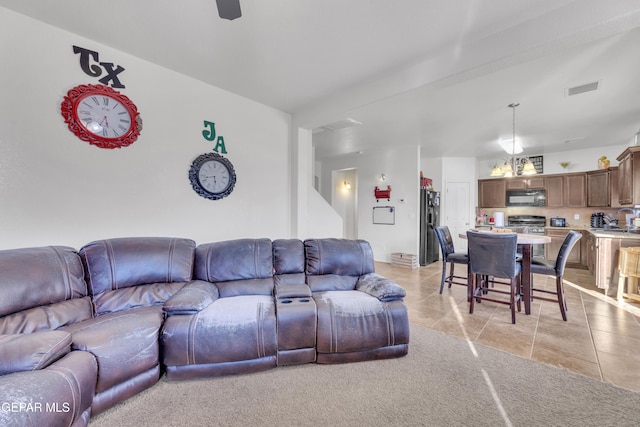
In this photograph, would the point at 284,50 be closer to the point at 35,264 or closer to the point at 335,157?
the point at 35,264

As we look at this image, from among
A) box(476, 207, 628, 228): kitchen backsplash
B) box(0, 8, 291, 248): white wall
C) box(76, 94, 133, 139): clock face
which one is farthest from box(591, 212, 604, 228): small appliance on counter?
box(76, 94, 133, 139): clock face

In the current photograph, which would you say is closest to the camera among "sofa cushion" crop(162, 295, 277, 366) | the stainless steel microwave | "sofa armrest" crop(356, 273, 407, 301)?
"sofa cushion" crop(162, 295, 277, 366)

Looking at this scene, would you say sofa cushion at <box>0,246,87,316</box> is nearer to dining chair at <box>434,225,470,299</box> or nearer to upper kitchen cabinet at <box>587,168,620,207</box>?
dining chair at <box>434,225,470,299</box>

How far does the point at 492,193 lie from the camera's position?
659 cm

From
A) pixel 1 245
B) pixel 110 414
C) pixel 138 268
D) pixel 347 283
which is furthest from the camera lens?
pixel 347 283

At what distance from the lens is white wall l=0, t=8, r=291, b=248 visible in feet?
6.60

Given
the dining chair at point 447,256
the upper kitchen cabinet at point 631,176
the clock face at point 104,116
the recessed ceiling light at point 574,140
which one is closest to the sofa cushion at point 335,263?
the dining chair at point 447,256

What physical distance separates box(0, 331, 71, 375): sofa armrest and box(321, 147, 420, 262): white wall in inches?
218

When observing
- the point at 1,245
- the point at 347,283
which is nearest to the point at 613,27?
the point at 347,283

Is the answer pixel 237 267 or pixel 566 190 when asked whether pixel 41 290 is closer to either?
pixel 237 267

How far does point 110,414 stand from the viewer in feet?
4.96

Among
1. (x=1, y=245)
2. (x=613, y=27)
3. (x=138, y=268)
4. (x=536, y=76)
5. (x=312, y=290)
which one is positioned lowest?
(x=312, y=290)

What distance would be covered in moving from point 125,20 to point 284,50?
4.12ft

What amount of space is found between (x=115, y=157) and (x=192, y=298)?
1.58 metres
